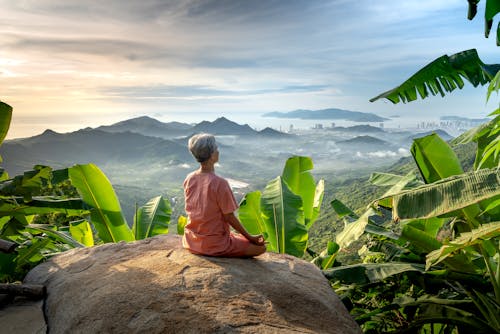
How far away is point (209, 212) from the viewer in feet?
13.3

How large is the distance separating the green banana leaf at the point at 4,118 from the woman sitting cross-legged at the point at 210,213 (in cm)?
225

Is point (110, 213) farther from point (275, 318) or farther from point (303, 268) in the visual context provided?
point (275, 318)

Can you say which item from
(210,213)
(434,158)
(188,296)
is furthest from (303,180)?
(188,296)

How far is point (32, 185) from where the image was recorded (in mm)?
4305

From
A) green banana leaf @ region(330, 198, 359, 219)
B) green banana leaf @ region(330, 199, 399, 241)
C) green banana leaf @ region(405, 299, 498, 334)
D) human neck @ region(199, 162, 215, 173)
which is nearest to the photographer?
green banana leaf @ region(405, 299, 498, 334)

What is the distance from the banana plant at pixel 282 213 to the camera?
208 inches

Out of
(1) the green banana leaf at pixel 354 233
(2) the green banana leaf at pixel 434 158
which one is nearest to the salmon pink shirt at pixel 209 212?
(1) the green banana leaf at pixel 354 233

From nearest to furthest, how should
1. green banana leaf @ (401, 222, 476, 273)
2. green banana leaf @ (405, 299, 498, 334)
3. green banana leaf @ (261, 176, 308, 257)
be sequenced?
green banana leaf @ (405, 299, 498, 334) → green banana leaf @ (401, 222, 476, 273) → green banana leaf @ (261, 176, 308, 257)

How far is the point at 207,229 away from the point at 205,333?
1275 mm

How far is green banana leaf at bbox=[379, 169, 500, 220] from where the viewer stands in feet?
10.4

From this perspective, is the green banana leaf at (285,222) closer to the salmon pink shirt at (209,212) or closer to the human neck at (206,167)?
the salmon pink shirt at (209,212)

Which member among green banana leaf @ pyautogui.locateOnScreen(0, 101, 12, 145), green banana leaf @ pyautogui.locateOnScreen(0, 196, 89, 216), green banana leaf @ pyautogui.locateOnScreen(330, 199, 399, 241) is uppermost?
green banana leaf @ pyautogui.locateOnScreen(0, 101, 12, 145)

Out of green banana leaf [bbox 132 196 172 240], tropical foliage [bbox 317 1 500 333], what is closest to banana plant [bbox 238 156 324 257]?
tropical foliage [bbox 317 1 500 333]

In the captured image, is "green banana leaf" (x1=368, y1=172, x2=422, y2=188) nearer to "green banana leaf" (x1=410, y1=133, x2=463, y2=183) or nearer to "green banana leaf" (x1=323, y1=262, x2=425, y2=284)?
"green banana leaf" (x1=410, y1=133, x2=463, y2=183)
